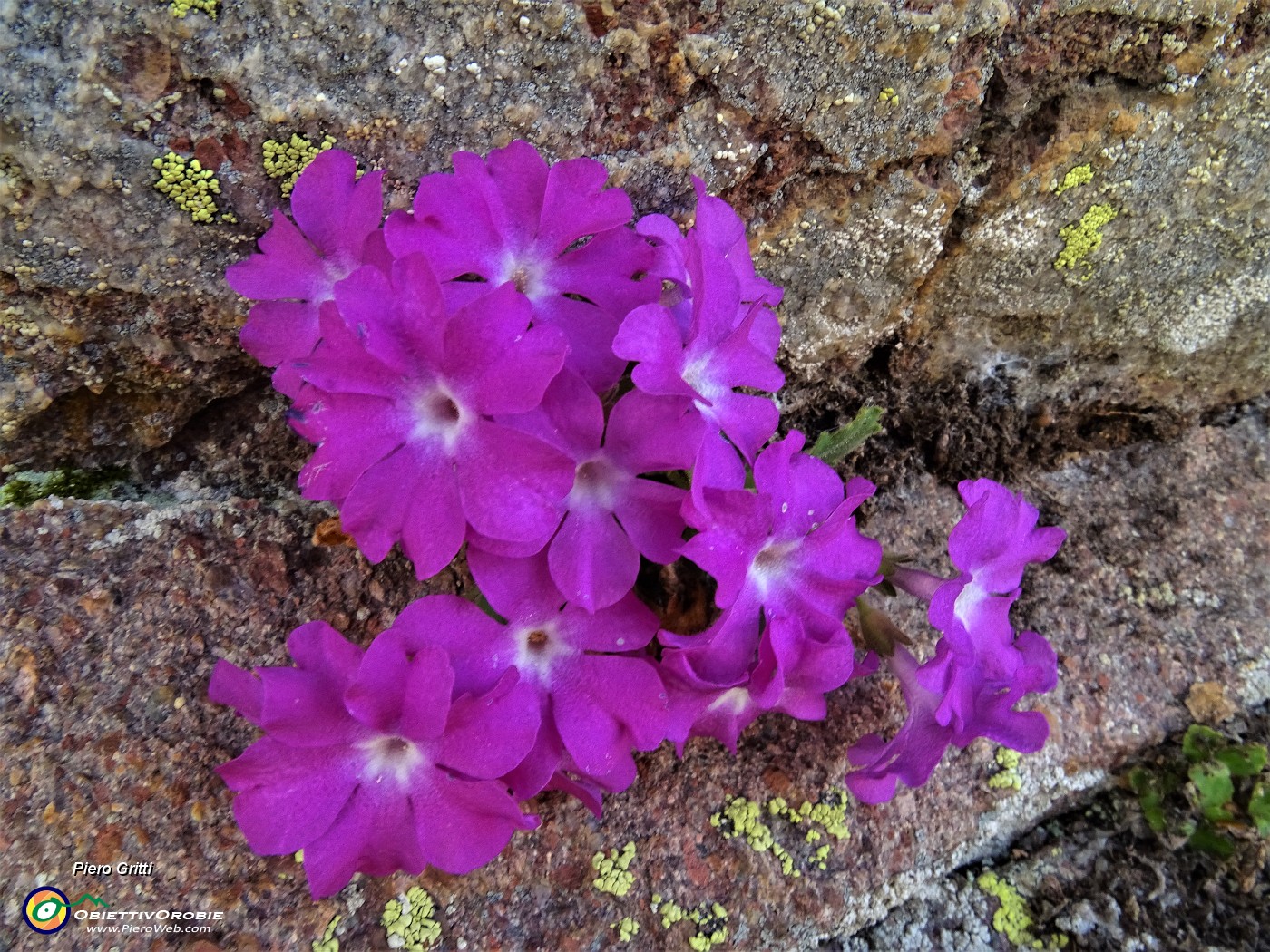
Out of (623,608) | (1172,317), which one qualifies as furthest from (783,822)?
(1172,317)

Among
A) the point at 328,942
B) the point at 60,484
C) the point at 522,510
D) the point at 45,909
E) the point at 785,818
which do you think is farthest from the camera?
the point at 785,818

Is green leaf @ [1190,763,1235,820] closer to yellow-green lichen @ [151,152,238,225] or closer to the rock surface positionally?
the rock surface

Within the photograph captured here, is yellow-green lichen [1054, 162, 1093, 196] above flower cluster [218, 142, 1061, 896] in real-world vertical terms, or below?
above

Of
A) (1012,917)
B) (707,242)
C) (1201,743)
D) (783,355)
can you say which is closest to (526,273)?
(707,242)

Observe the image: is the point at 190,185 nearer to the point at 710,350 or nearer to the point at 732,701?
the point at 710,350

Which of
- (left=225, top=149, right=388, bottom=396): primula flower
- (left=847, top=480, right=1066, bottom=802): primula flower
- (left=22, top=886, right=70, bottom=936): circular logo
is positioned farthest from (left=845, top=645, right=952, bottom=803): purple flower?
(left=22, top=886, right=70, bottom=936): circular logo

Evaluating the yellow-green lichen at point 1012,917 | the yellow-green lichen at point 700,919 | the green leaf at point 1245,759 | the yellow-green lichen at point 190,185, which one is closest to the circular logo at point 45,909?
the yellow-green lichen at point 700,919
